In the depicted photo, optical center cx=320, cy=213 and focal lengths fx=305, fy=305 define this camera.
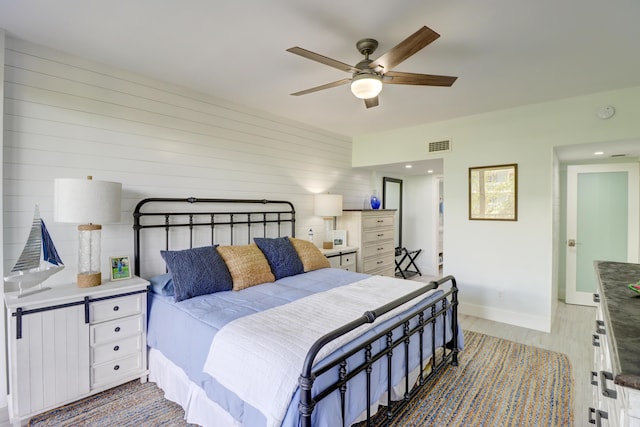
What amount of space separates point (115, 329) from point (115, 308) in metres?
0.16

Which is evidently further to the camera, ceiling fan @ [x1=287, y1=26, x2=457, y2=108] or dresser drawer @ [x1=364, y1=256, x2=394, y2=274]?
dresser drawer @ [x1=364, y1=256, x2=394, y2=274]

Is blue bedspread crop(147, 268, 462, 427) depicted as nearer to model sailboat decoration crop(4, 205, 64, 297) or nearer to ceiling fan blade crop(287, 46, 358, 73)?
model sailboat decoration crop(4, 205, 64, 297)

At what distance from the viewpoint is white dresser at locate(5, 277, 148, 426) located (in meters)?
1.96

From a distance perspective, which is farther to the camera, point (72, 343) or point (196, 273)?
point (196, 273)

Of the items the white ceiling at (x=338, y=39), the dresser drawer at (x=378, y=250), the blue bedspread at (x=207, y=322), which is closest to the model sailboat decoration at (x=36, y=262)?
the blue bedspread at (x=207, y=322)

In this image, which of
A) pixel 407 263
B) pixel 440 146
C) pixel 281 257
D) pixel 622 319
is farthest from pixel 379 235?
pixel 622 319

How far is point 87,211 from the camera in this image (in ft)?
7.29

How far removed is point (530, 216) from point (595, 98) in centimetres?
138

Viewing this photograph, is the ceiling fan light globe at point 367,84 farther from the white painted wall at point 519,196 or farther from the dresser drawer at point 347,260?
the dresser drawer at point 347,260

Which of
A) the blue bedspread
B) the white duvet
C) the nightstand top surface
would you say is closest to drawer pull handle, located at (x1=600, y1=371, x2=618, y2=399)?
the white duvet

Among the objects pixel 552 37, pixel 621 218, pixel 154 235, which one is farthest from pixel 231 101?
pixel 621 218

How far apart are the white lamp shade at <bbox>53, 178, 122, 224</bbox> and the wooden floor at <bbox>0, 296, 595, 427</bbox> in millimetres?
1436

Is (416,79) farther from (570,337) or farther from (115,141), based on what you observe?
(570,337)

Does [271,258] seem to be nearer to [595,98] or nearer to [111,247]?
[111,247]
